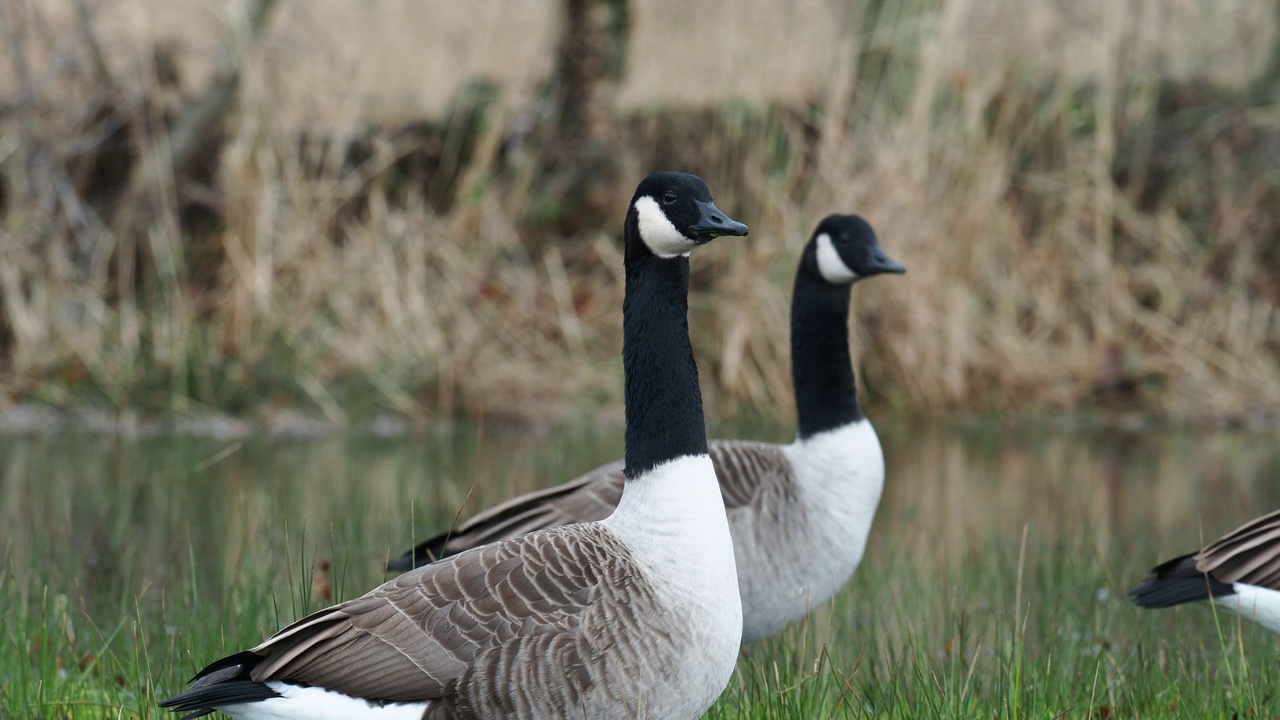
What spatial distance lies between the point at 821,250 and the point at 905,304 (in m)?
6.35

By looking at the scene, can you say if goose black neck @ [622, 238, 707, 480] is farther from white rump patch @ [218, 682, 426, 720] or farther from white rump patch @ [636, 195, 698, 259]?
white rump patch @ [218, 682, 426, 720]

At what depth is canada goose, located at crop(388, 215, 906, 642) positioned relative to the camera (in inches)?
226

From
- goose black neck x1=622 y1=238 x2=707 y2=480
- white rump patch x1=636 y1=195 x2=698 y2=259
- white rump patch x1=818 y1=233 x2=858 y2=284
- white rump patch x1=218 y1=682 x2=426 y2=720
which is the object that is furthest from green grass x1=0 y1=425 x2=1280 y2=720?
white rump patch x1=818 y1=233 x2=858 y2=284

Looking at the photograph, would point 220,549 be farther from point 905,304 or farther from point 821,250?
point 905,304

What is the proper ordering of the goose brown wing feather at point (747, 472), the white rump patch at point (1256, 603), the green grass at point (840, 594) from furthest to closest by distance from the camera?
the goose brown wing feather at point (747, 472), the white rump patch at point (1256, 603), the green grass at point (840, 594)

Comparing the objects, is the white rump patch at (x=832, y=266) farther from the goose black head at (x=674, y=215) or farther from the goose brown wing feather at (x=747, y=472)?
the goose black head at (x=674, y=215)

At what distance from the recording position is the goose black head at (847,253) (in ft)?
23.1

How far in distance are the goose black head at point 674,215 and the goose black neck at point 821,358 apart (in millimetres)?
2075

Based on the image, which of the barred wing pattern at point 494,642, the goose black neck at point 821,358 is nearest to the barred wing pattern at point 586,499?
the goose black neck at point 821,358

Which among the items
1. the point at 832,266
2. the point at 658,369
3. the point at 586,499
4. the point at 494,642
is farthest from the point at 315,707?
the point at 832,266

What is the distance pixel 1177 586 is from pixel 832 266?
2.61m

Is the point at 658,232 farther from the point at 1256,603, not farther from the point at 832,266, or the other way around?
the point at 832,266

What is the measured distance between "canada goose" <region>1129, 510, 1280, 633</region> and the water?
105 centimetres

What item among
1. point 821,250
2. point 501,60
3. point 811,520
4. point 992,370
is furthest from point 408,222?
point 811,520
